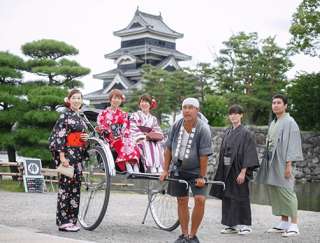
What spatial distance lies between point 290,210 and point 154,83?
2622 centimetres

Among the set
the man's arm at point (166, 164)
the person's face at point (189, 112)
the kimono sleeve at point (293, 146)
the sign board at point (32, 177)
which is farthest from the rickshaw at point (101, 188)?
the sign board at point (32, 177)

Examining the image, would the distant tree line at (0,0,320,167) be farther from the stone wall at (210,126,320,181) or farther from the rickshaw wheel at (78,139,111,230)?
the rickshaw wheel at (78,139,111,230)

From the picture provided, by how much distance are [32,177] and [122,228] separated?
23.9ft

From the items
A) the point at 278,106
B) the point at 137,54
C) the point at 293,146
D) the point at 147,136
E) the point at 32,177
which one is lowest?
the point at 32,177

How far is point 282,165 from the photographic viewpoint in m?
6.30

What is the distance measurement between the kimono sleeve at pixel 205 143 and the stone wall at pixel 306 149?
20.8 m

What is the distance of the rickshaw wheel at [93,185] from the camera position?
19.3ft

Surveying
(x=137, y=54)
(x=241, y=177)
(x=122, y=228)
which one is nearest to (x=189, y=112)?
(x=241, y=177)

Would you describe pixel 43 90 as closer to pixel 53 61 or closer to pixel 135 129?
pixel 53 61

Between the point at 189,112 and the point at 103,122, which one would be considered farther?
the point at 103,122

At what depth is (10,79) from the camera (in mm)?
17750

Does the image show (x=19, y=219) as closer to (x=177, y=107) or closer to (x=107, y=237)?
(x=107, y=237)

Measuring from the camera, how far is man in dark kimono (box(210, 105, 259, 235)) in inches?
240

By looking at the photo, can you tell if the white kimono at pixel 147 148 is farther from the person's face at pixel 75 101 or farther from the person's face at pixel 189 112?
the person's face at pixel 189 112
